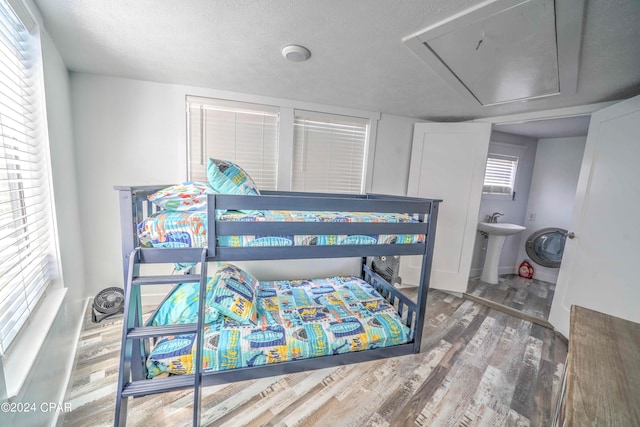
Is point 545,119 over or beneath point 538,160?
over

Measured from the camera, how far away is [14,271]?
1.10 m

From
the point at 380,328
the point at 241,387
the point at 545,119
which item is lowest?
the point at 241,387

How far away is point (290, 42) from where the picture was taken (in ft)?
4.77

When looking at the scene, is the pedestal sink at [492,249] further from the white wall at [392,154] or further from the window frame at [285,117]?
the window frame at [285,117]

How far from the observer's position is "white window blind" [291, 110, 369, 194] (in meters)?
2.73

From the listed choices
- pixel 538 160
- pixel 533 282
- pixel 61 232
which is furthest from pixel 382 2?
pixel 533 282

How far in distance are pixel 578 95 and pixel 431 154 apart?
1.30 meters

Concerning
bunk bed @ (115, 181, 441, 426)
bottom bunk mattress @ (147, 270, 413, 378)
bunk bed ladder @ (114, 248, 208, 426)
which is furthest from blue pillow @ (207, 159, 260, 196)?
bottom bunk mattress @ (147, 270, 413, 378)

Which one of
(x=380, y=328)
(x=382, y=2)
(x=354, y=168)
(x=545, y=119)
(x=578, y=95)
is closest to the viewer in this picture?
(x=382, y=2)

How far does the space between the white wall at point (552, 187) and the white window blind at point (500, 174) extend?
0.43m

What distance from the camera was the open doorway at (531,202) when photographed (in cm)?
324

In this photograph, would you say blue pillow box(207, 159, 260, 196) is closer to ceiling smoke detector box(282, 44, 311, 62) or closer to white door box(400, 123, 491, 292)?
ceiling smoke detector box(282, 44, 311, 62)

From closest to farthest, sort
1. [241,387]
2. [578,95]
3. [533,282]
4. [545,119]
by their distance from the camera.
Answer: [241,387] → [578,95] → [545,119] → [533,282]

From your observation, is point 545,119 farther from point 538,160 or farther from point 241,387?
point 241,387
